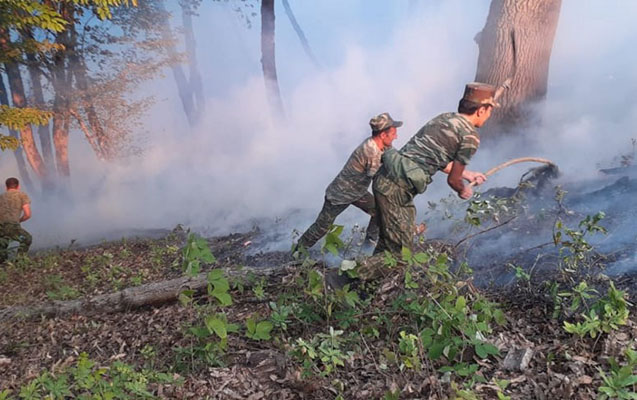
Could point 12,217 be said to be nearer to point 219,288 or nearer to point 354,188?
point 354,188

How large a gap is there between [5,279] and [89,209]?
20.7 ft

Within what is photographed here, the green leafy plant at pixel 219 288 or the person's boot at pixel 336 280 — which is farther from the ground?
the green leafy plant at pixel 219 288

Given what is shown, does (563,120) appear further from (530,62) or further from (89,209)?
(89,209)

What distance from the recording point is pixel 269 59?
489 inches

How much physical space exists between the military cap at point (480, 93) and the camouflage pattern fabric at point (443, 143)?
174 millimetres

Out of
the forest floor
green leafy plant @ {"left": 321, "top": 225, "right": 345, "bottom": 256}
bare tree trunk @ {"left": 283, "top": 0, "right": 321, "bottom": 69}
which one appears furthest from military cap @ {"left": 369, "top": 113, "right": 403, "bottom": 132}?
bare tree trunk @ {"left": 283, "top": 0, "right": 321, "bottom": 69}

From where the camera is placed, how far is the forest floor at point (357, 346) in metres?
2.44

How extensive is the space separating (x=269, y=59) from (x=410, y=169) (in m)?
9.33

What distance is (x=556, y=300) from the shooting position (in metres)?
3.11

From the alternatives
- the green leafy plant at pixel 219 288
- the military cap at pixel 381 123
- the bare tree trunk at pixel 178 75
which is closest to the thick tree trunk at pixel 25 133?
the bare tree trunk at pixel 178 75

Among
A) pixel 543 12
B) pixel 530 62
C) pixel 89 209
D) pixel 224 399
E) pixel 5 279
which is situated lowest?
pixel 89 209

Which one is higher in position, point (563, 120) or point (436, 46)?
point (436, 46)

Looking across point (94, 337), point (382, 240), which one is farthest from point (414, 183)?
point (94, 337)

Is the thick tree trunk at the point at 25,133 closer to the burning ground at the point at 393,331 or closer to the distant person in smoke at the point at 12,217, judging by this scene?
the distant person in smoke at the point at 12,217
